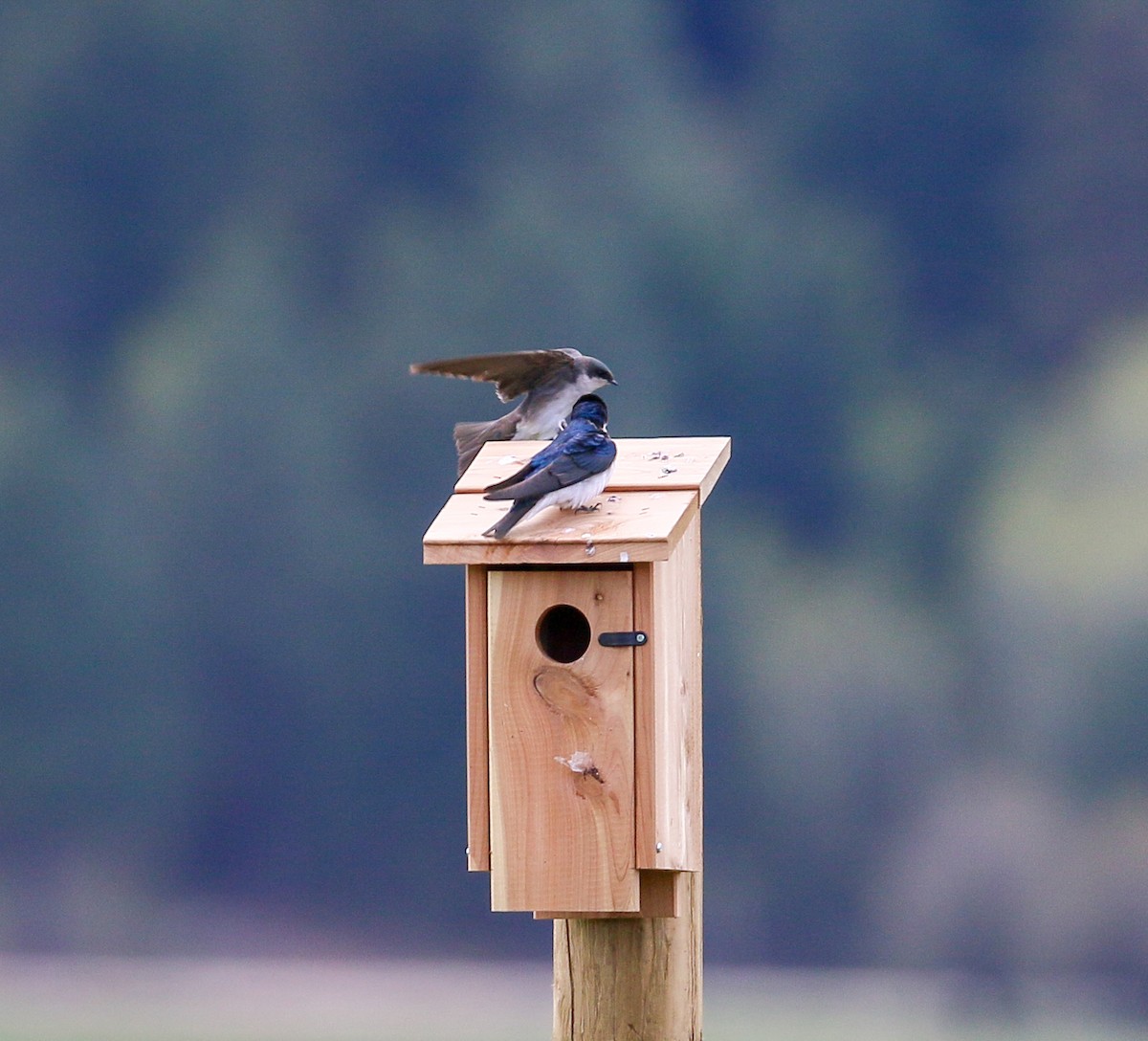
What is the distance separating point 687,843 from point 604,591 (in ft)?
1.49

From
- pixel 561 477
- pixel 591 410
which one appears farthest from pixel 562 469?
pixel 591 410

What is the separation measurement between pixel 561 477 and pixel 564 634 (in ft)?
1.19

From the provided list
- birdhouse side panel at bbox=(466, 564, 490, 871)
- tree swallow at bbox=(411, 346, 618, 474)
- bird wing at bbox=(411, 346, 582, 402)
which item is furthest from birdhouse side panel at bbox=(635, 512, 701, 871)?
tree swallow at bbox=(411, 346, 618, 474)

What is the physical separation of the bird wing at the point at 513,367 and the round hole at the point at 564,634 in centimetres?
58

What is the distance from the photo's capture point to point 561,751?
9.46 ft

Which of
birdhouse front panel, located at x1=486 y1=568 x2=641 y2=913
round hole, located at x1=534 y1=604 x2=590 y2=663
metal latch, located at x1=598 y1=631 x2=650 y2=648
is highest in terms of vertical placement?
round hole, located at x1=534 y1=604 x2=590 y2=663

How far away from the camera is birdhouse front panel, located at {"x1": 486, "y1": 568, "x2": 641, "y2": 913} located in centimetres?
286

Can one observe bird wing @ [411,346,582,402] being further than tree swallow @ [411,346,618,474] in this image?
No

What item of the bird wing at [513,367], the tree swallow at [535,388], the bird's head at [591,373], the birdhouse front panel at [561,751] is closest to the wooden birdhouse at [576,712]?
the birdhouse front panel at [561,751]

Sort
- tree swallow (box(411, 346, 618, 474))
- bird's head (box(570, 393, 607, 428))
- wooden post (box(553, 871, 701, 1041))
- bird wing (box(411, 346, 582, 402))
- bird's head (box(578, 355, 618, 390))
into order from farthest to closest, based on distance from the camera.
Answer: bird's head (box(578, 355, 618, 390)), tree swallow (box(411, 346, 618, 474)), bird wing (box(411, 346, 582, 402)), bird's head (box(570, 393, 607, 428)), wooden post (box(553, 871, 701, 1041))

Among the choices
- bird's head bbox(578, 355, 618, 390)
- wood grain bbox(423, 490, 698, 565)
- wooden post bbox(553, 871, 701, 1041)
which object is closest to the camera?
wood grain bbox(423, 490, 698, 565)

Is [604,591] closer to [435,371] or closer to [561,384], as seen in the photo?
[435,371]

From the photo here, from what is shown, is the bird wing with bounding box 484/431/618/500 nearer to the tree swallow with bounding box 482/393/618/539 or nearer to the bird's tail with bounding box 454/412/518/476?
the tree swallow with bounding box 482/393/618/539

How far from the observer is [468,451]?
365cm
